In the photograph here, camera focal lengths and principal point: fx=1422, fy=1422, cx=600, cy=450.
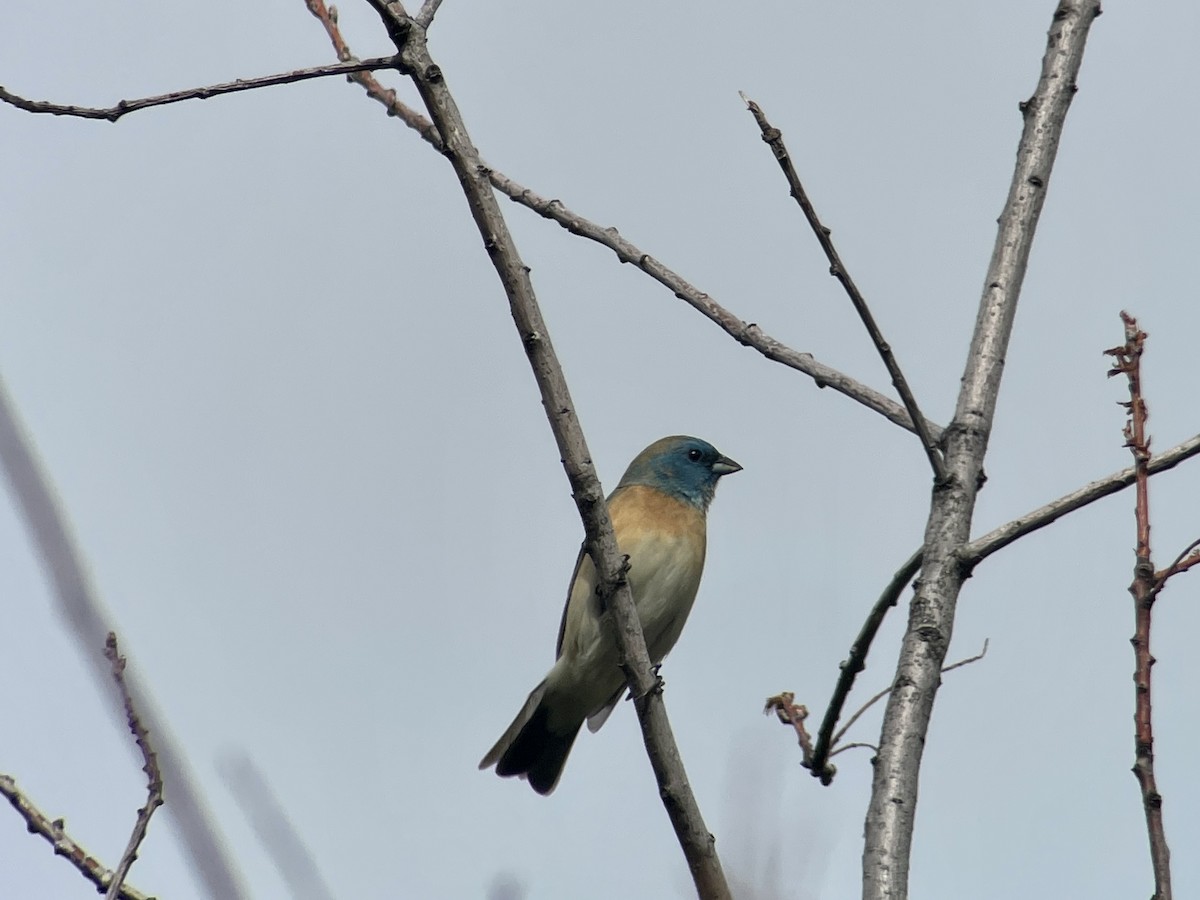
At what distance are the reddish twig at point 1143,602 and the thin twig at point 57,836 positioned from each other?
216cm

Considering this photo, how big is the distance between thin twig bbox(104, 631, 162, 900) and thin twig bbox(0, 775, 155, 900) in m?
0.10

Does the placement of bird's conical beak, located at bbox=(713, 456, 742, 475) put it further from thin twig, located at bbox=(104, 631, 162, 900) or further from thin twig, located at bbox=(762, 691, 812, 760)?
thin twig, located at bbox=(104, 631, 162, 900)

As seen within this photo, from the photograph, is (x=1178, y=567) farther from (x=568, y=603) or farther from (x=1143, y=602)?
(x=568, y=603)

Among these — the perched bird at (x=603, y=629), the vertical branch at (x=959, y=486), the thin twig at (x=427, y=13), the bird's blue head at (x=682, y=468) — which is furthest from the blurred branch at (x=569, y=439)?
the bird's blue head at (x=682, y=468)

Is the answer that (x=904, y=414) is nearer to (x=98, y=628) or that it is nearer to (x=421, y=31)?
(x=421, y=31)

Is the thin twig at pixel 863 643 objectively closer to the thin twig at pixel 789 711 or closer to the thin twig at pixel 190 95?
the thin twig at pixel 789 711

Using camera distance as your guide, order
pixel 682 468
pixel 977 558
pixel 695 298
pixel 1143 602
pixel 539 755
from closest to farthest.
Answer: pixel 1143 602 → pixel 977 558 → pixel 695 298 → pixel 539 755 → pixel 682 468

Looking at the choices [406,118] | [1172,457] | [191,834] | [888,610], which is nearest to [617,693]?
[406,118]

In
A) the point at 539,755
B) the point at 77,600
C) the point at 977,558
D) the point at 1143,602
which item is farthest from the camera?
the point at 539,755

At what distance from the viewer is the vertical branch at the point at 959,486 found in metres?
3.32

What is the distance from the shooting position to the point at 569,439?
13.1 feet

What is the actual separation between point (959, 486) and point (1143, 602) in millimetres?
1088

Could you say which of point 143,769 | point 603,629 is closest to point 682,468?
point 603,629

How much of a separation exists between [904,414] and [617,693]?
151 inches
